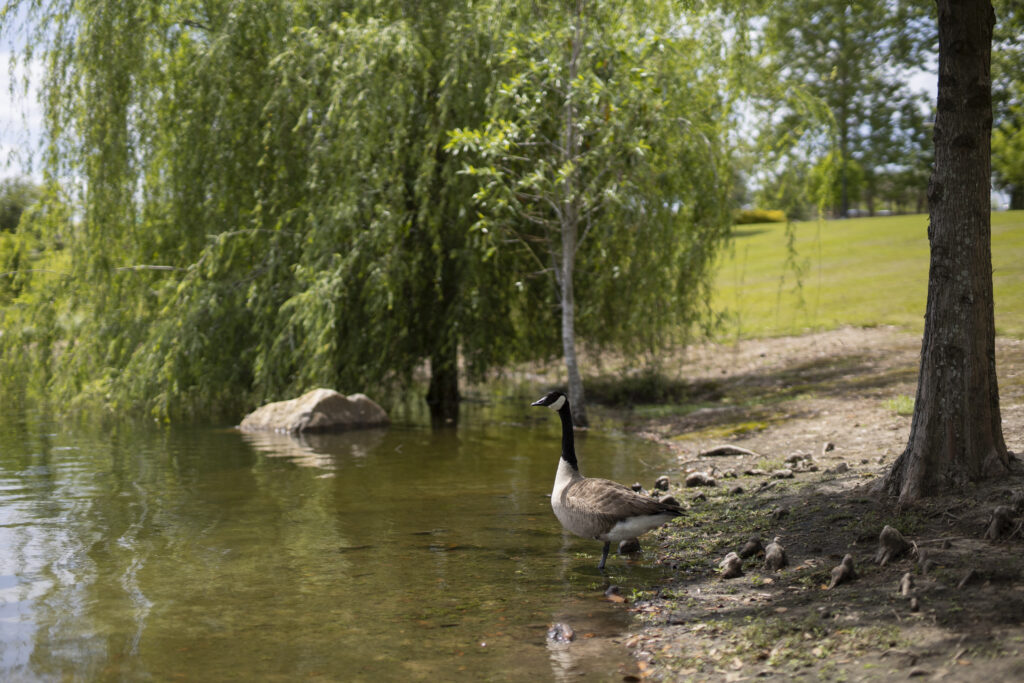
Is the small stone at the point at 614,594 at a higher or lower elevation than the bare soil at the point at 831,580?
lower

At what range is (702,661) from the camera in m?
5.33

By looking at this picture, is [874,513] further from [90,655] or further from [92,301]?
[92,301]

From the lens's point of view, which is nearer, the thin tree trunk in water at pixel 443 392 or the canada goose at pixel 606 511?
the canada goose at pixel 606 511

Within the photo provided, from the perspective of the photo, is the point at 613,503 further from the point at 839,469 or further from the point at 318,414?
the point at 318,414

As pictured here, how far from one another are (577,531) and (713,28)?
12.3 metres

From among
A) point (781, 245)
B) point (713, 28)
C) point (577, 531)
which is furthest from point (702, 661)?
point (781, 245)

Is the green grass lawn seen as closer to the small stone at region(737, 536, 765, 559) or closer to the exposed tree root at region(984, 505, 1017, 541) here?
the small stone at region(737, 536, 765, 559)

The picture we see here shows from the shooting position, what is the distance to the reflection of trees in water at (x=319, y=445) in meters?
13.6

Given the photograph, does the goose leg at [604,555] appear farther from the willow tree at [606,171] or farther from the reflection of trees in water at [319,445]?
the willow tree at [606,171]

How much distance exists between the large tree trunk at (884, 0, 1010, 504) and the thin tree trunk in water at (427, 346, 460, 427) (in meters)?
11.7

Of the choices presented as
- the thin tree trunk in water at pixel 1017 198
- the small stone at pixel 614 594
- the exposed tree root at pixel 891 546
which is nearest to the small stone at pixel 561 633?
the small stone at pixel 614 594

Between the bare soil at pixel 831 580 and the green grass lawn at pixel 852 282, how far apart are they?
9138 millimetres

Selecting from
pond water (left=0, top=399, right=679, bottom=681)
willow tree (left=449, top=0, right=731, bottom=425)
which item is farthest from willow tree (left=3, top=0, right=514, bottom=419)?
pond water (left=0, top=399, right=679, bottom=681)

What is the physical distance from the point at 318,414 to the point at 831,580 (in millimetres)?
11765
